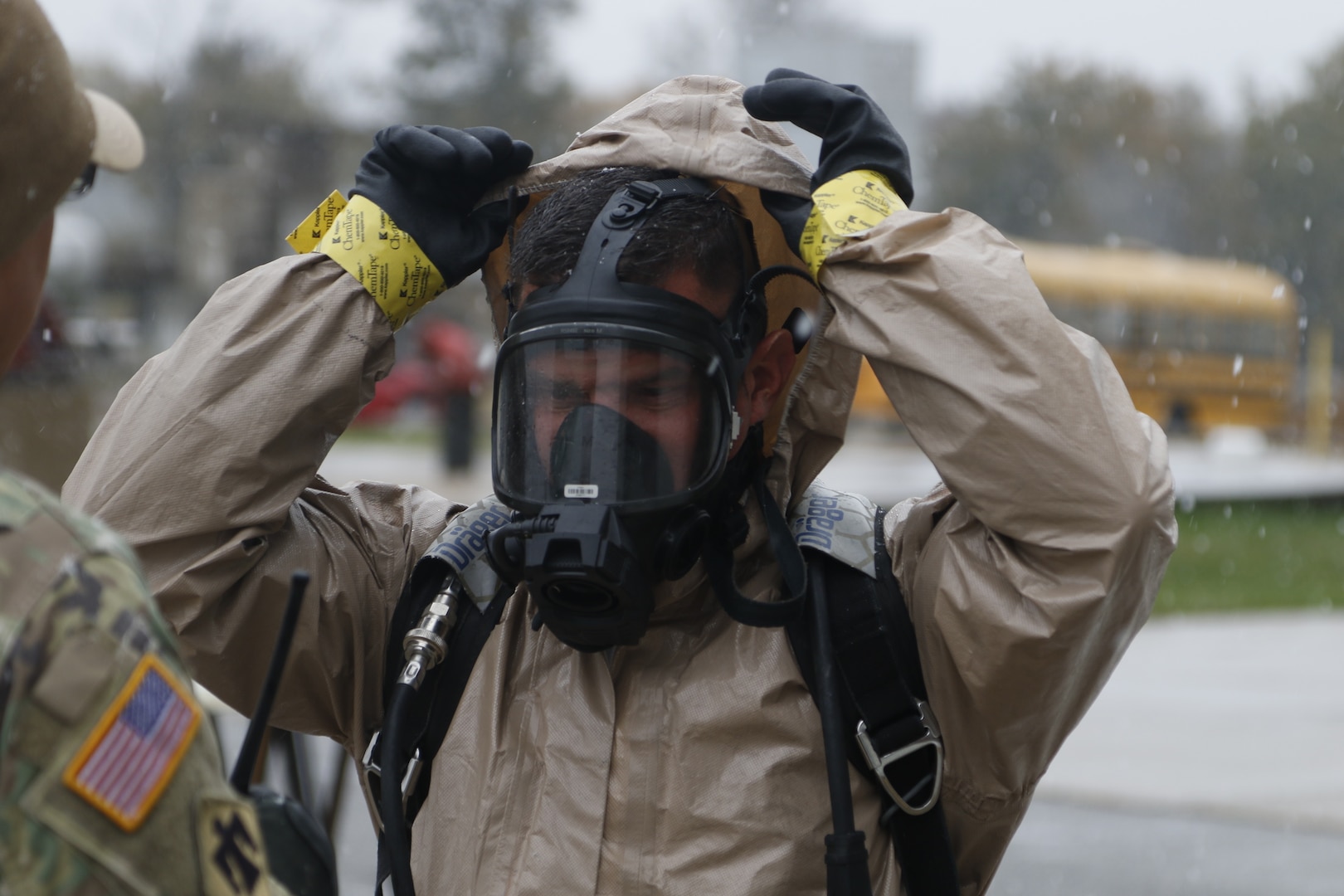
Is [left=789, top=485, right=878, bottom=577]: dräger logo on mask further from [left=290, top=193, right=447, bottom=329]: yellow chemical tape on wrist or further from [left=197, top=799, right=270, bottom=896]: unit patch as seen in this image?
[left=197, top=799, right=270, bottom=896]: unit patch

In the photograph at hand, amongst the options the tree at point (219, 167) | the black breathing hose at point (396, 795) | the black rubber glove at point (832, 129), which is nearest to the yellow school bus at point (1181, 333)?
the tree at point (219, 167)

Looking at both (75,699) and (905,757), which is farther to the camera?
(905,757)

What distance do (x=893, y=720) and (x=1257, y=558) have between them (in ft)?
36.6

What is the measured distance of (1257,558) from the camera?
1209cm

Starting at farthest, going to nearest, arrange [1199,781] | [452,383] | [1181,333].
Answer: [1181,333], [452,383], [1199,781]

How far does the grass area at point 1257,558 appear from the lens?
10250mm

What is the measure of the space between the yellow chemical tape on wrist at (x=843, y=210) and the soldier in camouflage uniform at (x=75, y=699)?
1.03 meters

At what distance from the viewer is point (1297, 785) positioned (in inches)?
222

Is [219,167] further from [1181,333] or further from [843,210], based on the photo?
[843,210]

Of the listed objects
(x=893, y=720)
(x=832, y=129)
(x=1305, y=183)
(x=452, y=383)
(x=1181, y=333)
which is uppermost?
(x=832, y=129)

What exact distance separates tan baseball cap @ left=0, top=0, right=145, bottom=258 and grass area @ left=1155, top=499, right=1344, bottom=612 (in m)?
7.47

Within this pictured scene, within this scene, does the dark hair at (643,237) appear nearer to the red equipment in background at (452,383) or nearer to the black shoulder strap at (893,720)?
the black shoulder strap at (893,720)

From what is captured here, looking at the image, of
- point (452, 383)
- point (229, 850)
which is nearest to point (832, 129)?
point (229, 850)

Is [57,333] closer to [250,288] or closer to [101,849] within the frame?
[250,288]
